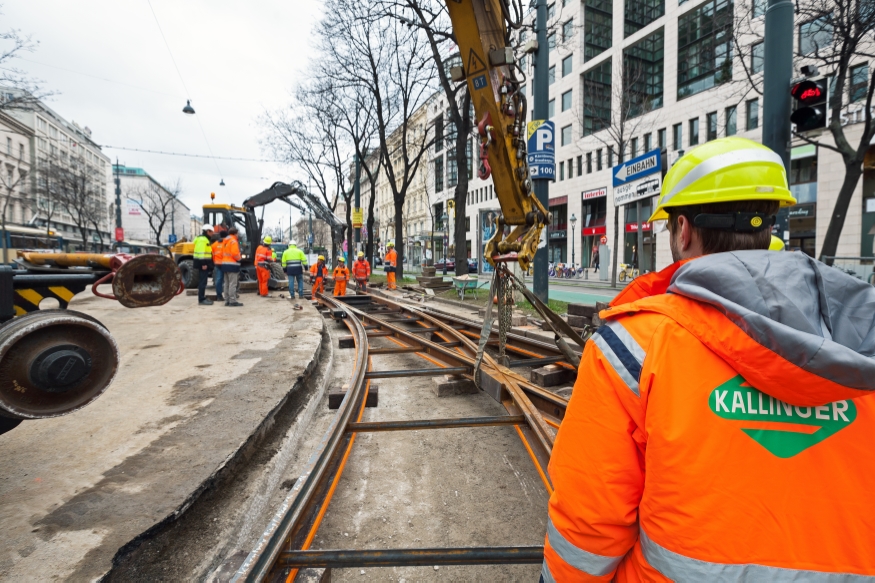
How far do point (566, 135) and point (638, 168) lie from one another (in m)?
39.4

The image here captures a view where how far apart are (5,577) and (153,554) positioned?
0.59m

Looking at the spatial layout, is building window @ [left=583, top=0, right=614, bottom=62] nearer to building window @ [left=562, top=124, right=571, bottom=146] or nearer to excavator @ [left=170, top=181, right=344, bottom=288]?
building window @ [left=562, top=124, right=571, bottom=146]

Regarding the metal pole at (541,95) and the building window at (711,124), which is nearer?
the metal pole at (541,95)

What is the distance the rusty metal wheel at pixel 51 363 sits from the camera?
231 centimetres

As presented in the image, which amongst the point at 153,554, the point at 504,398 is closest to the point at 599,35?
the point at 504,398

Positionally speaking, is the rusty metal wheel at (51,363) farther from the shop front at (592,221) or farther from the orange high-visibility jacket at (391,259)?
the shop front at (592,221)

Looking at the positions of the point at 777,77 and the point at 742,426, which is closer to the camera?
the point at 742,426

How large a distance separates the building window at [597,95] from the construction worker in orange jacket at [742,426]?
3854 centimetres

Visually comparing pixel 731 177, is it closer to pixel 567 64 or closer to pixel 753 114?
pixel 753 114

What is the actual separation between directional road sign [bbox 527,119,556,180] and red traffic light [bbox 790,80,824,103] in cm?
402

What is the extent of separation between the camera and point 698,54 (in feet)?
92.9

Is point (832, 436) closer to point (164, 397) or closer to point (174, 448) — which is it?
point (174, 448)

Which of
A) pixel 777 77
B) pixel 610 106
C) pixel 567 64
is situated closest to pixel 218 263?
pixel 777 77

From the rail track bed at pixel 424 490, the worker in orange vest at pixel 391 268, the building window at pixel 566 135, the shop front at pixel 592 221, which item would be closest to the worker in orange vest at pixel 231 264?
the worker in orange vest at pixel 391 268
